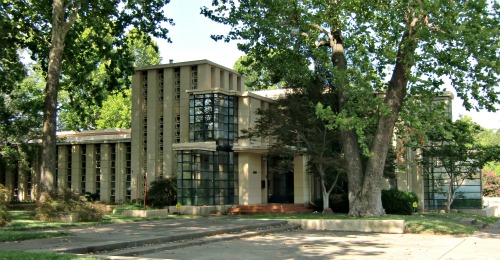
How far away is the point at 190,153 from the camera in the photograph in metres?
28.5

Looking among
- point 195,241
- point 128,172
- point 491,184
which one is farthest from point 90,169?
point 491,184

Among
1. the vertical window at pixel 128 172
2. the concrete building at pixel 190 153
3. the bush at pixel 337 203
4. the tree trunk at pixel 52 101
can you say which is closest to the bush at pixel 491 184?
the concrete building at pixel 190 153

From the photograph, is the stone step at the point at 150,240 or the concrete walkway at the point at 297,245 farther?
the concrete walkway at the point at 297,245

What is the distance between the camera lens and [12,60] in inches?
1035

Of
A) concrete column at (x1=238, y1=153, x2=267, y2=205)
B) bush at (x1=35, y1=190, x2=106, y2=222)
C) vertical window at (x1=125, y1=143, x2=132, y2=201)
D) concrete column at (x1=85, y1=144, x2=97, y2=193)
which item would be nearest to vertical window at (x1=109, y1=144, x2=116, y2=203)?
vertical window at (x1=125, y1=143, x2=132, y2=201)

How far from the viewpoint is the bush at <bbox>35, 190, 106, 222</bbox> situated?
19.6m

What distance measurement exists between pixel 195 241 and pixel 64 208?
323 inches

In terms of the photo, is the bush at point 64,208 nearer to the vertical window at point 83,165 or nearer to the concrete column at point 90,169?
the concrete column at point 90,169

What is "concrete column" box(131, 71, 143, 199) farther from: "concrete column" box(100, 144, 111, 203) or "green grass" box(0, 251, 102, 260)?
"green grass" box(0, 251, 102, 260)

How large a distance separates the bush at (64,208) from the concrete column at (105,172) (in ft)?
47.4

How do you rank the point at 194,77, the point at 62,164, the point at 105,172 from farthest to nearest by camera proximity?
the point at 62,164 → the point at 105,172 → the point at 194,77

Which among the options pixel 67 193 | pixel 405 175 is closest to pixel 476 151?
pixel 405 175

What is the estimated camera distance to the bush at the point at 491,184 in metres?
48.5

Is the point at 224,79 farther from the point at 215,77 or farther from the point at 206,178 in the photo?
the point at 206,178
